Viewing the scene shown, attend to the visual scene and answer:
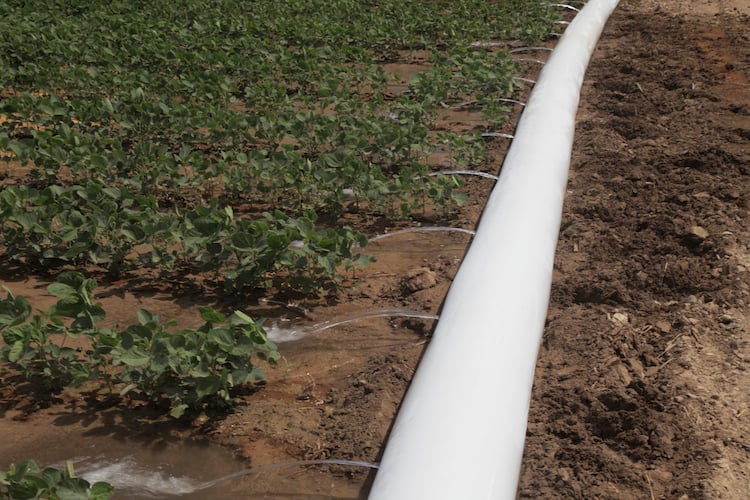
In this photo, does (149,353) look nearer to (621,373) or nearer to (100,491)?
(100,491)

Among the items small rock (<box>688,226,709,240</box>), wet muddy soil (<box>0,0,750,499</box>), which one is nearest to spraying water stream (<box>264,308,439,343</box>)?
wet muddy soil (<box>0,0,750,499</box>)

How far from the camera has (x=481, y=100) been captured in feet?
19.1

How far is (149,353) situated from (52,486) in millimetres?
629

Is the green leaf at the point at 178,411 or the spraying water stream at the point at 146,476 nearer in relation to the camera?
the spraying water stream at the point at 146,476

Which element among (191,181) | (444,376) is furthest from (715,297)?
(191,181)

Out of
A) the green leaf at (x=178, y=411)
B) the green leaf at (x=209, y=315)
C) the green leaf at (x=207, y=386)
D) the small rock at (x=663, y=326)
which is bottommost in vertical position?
the small rock at (x=663, y=326)

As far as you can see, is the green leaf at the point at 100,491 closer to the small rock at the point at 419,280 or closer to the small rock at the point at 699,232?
the small rock at the point at 419,280

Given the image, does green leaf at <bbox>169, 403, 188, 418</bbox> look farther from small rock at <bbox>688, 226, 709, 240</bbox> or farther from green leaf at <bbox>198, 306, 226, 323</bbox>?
small rock at <bbox>688, 226, 709, 240</bbox>

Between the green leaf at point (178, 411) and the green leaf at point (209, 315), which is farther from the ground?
the green leaf at point (209, 315)

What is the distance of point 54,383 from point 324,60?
4.99 meters

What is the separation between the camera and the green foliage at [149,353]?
2.59m

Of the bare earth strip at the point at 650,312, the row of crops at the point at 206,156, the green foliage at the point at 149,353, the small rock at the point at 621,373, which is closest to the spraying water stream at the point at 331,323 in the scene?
the row of crops at the point at 206,156

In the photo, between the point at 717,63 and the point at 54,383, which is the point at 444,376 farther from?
the point at 717,63

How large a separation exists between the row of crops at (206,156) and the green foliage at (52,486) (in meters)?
0.53
